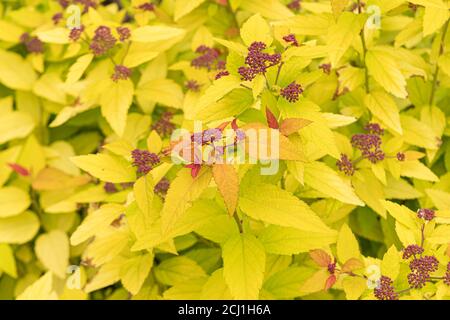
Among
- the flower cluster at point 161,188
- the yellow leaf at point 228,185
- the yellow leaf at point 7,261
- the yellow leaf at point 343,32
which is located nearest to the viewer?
the yellow leaf at point 228,185

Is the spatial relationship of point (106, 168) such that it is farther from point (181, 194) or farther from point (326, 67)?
point (326, 67)

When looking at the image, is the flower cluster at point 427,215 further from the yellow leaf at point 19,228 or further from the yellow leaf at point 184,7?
the yellow leaf at point 19,228

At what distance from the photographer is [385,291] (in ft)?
4.50

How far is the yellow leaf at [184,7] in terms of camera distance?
→ 2214 millimetres

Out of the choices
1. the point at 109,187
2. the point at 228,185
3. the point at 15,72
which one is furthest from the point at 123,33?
the point at 228,185

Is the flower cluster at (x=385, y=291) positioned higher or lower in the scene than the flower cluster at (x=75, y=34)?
lower

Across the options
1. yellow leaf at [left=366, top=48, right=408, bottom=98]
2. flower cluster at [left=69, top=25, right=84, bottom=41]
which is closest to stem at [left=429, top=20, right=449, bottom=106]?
yellow leaf at [left=366, top=48, right=408, bottom=98]

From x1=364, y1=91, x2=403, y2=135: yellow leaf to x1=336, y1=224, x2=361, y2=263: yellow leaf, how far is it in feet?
1.51

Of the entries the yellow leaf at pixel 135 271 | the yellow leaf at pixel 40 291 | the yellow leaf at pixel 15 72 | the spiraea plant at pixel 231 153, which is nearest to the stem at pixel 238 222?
Answer: the spiraea plant at pixel 231 153

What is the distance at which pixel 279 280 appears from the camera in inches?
66.7

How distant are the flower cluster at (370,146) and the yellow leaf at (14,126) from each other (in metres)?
1.59

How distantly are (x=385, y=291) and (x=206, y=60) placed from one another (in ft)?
4.02
